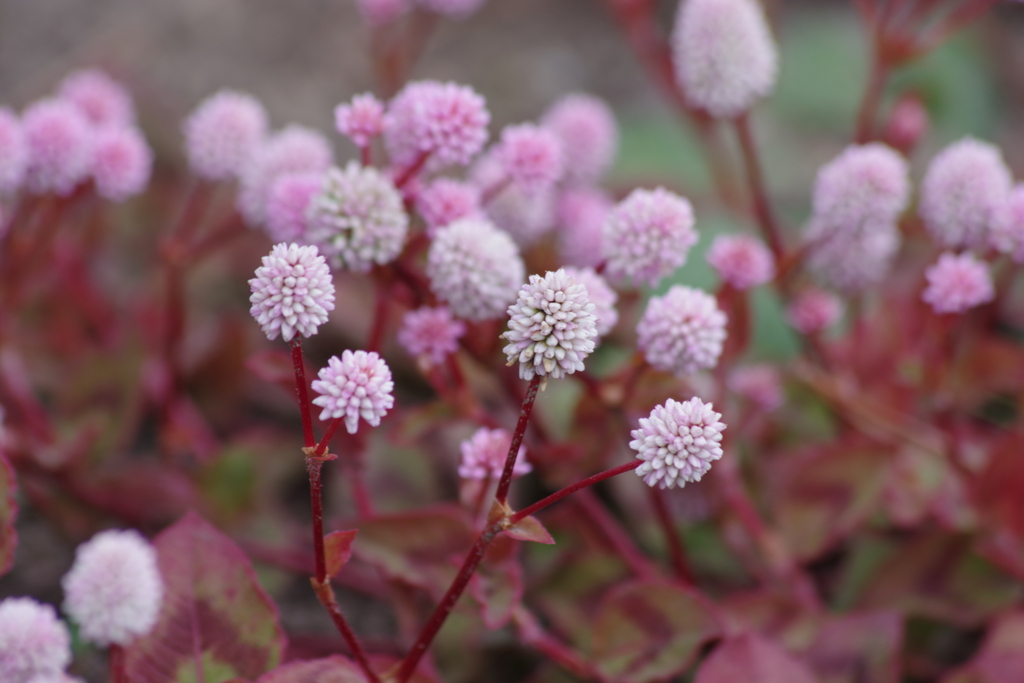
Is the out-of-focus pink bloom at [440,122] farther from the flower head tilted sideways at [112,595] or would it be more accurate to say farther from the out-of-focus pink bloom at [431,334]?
the flower head tilted sideways at [112,595]

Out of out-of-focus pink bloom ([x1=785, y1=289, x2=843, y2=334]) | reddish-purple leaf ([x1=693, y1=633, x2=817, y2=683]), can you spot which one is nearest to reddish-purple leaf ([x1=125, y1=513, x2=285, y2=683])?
reddish-purple leaf ([x1=693, y1=633, x2=817, y2=683])

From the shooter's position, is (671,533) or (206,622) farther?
(671,533)

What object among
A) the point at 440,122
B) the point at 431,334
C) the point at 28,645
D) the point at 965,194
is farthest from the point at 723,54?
the point at 28,645

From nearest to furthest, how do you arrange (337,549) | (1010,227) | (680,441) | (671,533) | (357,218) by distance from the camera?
(680,441)
(337,549)
(357,218)
(1010,227)
(671,533)

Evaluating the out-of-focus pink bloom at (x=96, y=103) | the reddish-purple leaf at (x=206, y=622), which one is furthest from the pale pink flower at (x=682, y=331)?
the out-of-focus pink bloom at (x=96, y=103)

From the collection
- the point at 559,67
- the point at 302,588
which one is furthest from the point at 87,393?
the point at 559,67

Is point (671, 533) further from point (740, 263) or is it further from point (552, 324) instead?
point (552, 324)

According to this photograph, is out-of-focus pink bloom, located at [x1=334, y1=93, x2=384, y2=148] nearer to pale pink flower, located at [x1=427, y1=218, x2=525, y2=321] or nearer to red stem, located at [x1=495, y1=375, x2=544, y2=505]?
pale pink flower, located at [x1=427, y1=218, x2=525, y2=321]
